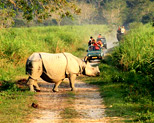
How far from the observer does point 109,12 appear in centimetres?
7219

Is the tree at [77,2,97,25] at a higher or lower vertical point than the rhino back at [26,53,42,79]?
higher

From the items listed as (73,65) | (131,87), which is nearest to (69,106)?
(73,65)

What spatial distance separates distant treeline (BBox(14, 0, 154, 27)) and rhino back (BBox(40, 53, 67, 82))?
46.9 meters

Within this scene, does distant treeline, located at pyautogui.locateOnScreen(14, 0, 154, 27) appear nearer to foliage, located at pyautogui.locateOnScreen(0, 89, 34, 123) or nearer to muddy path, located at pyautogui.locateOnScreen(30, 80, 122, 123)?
muddy path, located at pyautogui.locateOnScreen(30, 80, 122, 123)

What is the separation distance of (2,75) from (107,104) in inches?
221

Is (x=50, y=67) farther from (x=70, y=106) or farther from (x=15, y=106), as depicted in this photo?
(x=15, y=106)

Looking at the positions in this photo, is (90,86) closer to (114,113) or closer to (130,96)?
(130,96)

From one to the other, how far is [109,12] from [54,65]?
61.2 meters

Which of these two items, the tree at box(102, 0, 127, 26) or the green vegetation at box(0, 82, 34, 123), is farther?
the tree at box(102, 0, 127, 26)

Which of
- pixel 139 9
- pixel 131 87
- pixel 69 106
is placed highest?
pixel 139 9

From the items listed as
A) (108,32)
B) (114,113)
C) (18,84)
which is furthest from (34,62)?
(108,32)

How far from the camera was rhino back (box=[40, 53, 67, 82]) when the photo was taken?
12233 mm

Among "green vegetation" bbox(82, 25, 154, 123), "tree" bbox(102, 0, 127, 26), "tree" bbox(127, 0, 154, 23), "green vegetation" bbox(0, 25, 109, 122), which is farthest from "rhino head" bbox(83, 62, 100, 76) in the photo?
"tree" bbox(102, 0, 127, 26)

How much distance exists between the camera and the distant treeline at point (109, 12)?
64.5 m
